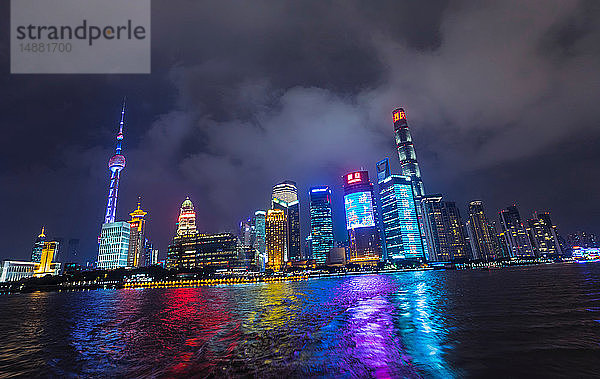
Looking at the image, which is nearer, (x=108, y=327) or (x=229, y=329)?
(x=229, y=329)

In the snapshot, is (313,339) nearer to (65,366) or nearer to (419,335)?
(419,335)

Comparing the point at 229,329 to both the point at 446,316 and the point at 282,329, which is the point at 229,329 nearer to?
the point at 282,329

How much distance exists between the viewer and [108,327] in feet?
128

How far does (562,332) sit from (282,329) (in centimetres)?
2386

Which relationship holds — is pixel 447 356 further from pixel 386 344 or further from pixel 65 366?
pixel 65 366

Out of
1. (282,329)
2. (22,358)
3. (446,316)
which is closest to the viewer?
(22,358)

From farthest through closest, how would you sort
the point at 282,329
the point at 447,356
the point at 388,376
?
the point at 282,329
the point at 447,356
the point at 388,376

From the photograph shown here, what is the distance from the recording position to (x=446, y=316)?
112ft

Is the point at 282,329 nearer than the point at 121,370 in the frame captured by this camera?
No

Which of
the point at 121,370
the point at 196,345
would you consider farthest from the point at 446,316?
the point at 121,370

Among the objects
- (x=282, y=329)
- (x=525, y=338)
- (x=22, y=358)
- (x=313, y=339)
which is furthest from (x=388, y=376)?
(x=22, y=358)

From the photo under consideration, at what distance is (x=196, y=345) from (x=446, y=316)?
27.5 metres

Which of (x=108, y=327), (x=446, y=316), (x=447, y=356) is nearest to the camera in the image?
(x=447, y=356)

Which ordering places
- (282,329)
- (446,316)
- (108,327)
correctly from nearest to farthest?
(282,329) < (446,316) < (108,327)
